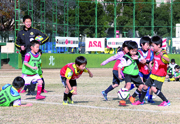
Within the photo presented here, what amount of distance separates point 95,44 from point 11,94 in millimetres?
21243

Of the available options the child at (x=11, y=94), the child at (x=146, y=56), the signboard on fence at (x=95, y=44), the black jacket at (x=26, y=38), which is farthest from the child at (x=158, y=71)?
the signboard on fence at (x=95, y=44)

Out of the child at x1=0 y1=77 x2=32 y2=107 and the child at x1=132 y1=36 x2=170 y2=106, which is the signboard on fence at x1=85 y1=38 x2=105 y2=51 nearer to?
the child at x1=132 y1=36 x2=170 y2=106

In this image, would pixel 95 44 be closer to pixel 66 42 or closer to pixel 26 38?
pixel 66 42

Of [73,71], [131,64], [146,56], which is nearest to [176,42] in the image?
Answer: [146,56]

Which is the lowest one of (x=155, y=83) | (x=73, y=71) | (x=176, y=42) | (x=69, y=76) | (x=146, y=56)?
(x=155, y=83)

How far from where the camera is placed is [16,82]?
7184 mm

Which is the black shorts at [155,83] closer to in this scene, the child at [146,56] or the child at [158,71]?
the child at [158,71]

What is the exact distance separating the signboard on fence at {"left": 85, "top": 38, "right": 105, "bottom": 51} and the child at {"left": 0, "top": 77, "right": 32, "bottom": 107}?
20.9 m

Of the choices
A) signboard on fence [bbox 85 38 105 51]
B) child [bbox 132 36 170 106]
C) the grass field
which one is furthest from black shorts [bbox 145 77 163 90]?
signboard on fence [bbox 85 38 105 51]

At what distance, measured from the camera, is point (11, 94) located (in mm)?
7082

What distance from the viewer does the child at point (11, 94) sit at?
7.08m

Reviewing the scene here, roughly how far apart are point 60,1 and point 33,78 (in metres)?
23.0

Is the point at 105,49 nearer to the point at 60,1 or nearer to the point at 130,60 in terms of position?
the point at 60,1

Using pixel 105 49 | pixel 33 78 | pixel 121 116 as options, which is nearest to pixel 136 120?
pixel 121 116
